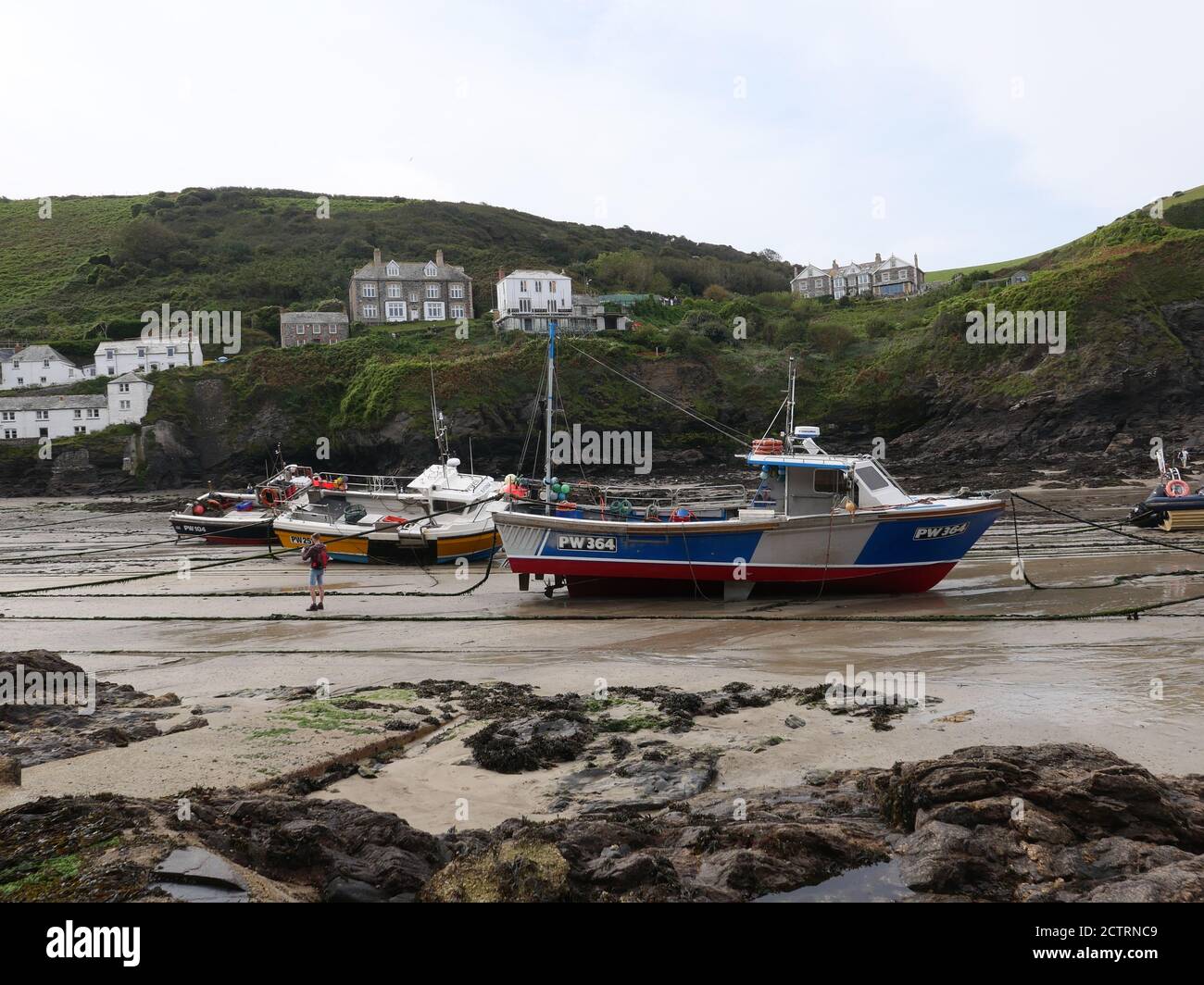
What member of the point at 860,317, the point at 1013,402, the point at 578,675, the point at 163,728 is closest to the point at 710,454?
the point at 1013,402

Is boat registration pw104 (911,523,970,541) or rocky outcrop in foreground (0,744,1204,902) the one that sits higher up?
boat registration pw104 (911,523,970,541)

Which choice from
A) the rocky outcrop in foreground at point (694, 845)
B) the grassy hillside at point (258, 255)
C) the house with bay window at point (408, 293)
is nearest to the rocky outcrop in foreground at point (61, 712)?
the rocky outcrop in foreground at point (694, 845)

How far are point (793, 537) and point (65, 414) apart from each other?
62.7 meters

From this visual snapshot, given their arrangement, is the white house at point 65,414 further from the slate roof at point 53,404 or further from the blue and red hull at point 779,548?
the blue and red hull at point 779,548

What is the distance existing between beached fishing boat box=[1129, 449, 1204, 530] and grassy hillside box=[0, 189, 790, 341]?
75.3 m

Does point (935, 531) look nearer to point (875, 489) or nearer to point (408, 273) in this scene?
point (875, 489)

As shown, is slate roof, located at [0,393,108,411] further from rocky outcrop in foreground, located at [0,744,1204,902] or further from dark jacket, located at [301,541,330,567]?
rocky outcrop in foreground, located at [0,744,1204,902]

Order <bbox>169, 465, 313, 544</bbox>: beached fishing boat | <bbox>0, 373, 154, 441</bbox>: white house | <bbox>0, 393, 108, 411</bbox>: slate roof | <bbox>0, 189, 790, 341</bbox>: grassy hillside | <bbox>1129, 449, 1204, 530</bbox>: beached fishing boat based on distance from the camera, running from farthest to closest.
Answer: <bbox>0, 189, 790, 341</bbox>: grassy hillside → <bbox>0, 393, 108, 411</bbox>: slate roof → <bbox>0, 373, 154, 441</bbox>: white house → <bbox>169, 465, 313, 544</bbox>: beached fishing boat → <bbox>1129, 449, 1204, 530</bbox>: beached fishing boat

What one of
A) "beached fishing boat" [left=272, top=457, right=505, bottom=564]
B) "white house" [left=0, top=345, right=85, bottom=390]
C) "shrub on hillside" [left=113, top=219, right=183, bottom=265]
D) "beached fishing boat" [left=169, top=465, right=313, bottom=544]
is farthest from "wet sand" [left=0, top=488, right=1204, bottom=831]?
"shrub on hillside" [left=113, top=219, right=183, bottom=265]

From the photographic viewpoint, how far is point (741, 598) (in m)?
17.6

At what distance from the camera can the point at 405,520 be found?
2659 cm

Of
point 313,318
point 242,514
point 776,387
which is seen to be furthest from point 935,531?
point 313,318

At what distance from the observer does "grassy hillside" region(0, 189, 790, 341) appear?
95250 mm

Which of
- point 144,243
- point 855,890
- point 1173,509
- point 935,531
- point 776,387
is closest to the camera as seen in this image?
point 855,890
